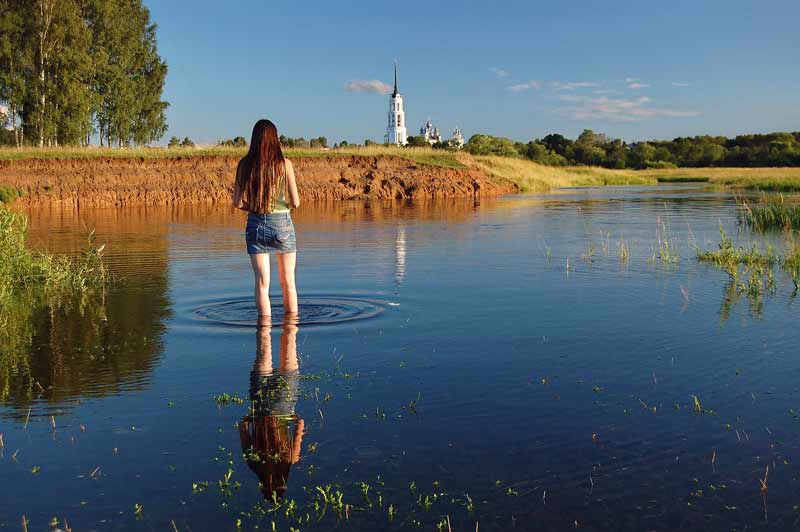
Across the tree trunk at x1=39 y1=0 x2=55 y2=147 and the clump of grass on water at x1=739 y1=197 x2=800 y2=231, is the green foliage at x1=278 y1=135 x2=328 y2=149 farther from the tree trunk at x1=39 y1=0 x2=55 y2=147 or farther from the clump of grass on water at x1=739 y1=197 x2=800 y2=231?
the clump of grass on water at x1=739 y1=197 x2=800 y2=231

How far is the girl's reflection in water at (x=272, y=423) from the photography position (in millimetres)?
5234

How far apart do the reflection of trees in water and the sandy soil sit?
34.0 m

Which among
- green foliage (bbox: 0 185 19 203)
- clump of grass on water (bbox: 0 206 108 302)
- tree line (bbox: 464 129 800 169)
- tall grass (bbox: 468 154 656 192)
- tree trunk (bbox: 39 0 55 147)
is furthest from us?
tree line (bbox: 464 129 800 169)

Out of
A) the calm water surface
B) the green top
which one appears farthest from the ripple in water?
the green top

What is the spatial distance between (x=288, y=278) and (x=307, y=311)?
0.87 meters

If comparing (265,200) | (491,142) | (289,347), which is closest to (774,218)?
(265,200)

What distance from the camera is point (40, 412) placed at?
6.49 metres

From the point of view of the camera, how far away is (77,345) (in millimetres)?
8961

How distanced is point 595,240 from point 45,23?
4463 cm

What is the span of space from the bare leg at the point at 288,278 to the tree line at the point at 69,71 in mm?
48169

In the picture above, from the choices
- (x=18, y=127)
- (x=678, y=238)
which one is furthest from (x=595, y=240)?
(x=18, y=127)

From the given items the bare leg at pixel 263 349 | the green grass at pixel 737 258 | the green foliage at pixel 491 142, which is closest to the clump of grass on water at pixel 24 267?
the bare leg at pixel 263 349

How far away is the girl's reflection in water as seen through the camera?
5.23 metres

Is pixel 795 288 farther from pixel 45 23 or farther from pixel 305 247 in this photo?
pixel 45 23
